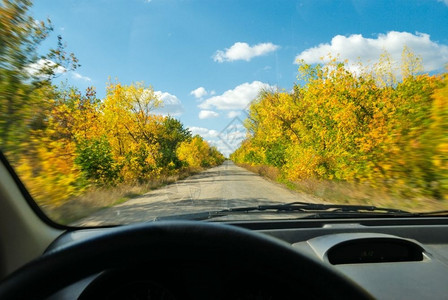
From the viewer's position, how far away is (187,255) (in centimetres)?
95

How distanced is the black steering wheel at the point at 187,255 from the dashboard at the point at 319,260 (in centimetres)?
3

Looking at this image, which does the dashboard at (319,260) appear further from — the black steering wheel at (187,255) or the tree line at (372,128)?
the tree line at (372,128)

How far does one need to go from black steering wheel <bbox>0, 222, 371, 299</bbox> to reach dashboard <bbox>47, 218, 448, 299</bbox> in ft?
0.10

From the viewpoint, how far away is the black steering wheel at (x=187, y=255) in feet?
2.85

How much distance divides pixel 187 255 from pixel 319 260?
0.40 m

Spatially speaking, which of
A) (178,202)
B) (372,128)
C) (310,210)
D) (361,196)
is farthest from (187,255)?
(372,128)

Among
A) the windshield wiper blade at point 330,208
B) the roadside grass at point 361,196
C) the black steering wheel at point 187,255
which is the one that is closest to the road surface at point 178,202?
the roadside grass at point 361,196

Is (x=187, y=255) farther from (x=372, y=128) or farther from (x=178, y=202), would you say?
(x=372, y=128)

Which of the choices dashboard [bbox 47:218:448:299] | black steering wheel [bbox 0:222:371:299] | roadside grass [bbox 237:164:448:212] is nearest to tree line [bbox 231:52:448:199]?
roadside grass [bbox 237:164:448:212]

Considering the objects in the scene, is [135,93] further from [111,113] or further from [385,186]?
[385,186]

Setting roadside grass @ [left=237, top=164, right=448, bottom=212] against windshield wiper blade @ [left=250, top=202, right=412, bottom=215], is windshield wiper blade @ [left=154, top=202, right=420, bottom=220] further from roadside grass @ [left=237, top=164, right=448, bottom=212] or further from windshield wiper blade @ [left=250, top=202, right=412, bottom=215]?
roadside grass @ [left=237, top=164, right=448, bottom=212]

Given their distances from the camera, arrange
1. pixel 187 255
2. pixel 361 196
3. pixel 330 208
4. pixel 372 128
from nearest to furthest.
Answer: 1. pixel 187 255
2. pixel 330 208
3. pixel 361 196
4. pixel 372 128

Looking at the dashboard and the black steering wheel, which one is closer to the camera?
the black steering wheel

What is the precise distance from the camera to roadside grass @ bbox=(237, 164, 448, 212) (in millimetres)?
7008
